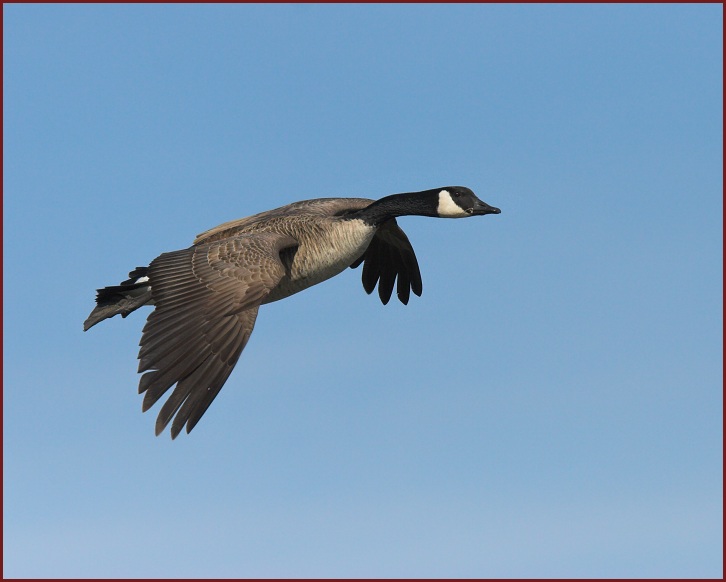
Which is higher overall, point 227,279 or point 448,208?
point 448,208

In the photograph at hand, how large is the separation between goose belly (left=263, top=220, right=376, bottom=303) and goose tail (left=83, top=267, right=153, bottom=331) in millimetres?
1601

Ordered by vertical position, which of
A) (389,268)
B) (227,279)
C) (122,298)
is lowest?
(227,279)

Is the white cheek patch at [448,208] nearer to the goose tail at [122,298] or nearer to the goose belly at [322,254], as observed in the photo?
the goose belly at [322,254]

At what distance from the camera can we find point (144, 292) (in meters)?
14.3

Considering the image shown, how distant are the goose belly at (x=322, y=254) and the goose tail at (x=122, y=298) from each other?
1601 millimetres

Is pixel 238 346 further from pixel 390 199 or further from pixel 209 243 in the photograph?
pixel 390 199

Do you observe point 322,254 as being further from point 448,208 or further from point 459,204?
point 459,204

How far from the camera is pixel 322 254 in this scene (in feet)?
46.0

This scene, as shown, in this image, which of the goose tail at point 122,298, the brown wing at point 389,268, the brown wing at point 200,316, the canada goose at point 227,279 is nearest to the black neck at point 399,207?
the canada goose at point 227,279

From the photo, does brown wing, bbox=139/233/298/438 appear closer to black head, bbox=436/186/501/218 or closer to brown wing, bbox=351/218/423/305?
black head, bbox=436/186/501/218

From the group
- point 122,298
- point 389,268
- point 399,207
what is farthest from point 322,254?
point 389,268

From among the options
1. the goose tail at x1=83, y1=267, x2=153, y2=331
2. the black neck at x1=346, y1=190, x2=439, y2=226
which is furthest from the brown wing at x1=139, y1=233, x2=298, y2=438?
the black neck at x1=346, y1=190, x2=439, y2=226

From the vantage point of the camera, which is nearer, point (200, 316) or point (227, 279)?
point (200, 316)

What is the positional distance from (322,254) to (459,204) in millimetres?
1868
